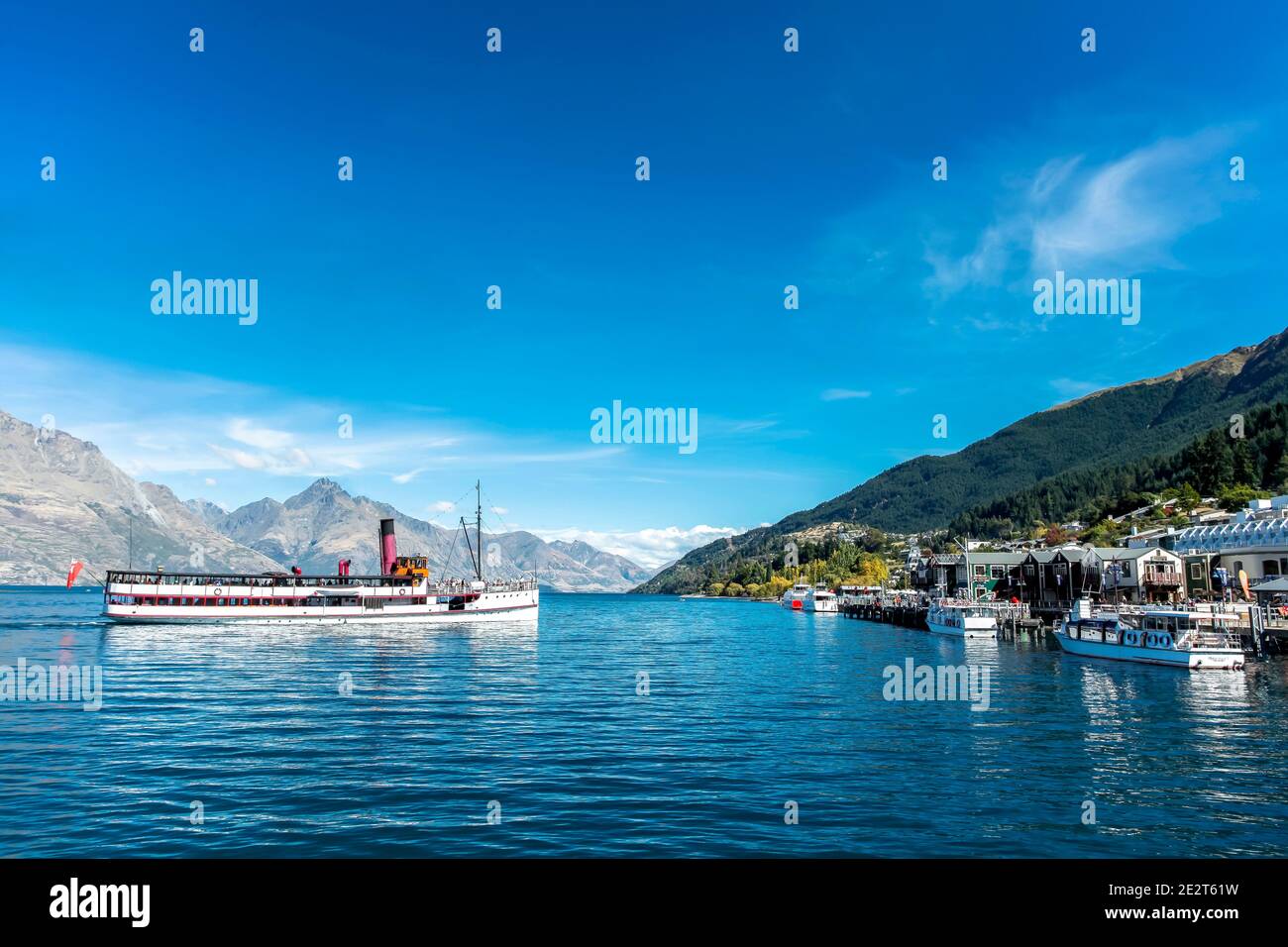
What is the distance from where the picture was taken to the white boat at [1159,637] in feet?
203

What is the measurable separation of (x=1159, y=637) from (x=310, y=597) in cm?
10890

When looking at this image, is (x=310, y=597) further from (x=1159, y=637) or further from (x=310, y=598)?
(x=1159, y=637)

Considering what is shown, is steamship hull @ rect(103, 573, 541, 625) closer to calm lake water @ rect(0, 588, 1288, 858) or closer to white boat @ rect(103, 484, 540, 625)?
white boat @ rect(103, 484, 540, 625)

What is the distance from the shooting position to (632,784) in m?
25.5

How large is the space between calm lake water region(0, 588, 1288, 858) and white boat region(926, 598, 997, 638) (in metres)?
42.5

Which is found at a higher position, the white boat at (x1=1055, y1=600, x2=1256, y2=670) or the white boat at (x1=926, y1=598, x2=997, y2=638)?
the white boat at (x1=1055, y1=600, x2=1256, y2=670)

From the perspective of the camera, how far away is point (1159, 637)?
66750 millimetres

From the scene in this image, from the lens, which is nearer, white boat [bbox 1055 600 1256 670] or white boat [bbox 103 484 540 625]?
white boat [bbox 1055 600 1256 670]

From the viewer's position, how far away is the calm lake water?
20359 millimetres
